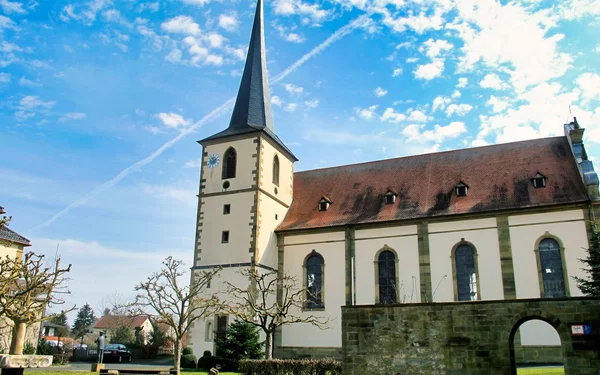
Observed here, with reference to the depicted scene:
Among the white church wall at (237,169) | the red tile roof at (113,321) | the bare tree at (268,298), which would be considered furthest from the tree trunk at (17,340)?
the red tile roof at (113,321)

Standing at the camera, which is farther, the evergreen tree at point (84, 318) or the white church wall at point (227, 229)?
the evergreen tree at point (84, 318)

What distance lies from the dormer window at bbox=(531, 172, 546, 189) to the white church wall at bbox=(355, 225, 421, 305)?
6.76 meters

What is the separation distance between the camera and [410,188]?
1235 inches

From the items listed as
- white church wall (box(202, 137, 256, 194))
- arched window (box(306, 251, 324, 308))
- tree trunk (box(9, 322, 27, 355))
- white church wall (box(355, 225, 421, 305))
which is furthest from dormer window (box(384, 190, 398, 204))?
tree trunk (box(9, 322, 27, 355))

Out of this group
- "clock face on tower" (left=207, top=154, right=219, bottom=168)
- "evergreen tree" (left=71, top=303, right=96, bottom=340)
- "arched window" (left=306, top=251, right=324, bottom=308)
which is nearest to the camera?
"arched window" (left=306, top=251, right=324, bottom=308)

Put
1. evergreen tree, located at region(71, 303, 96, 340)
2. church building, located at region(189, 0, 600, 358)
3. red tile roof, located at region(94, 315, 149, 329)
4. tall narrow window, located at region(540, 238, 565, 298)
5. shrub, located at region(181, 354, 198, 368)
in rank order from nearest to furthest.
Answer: tall narrow window, located at region(540, 238, 565, 298), church building, located at region(189, 0, 600, 358), shrub, located at region(181, 354, 198, 368), red tile roof, located at region(94, 315, 149, 329), evergreen tree, located at region(71, 303, 96, 340)

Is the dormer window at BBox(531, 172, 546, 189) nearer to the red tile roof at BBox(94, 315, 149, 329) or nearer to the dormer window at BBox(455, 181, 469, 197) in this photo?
the dormer window at BBox(455, 181, 469, 197)

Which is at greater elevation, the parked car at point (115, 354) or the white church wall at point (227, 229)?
the white church wall at point (227, 229)

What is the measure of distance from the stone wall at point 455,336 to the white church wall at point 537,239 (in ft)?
39.6

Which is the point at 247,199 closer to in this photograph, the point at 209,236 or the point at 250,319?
the point at 209,236

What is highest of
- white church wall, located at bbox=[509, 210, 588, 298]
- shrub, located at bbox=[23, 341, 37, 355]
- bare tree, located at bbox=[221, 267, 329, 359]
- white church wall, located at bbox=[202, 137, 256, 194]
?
white church wall, located at bbox=[202, 137, 256, 194]

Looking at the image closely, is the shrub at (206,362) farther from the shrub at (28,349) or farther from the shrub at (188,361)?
the shrub at (28,349)

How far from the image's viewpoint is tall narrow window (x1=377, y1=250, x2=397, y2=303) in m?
28.4

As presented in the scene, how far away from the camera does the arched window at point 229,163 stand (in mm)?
33494
